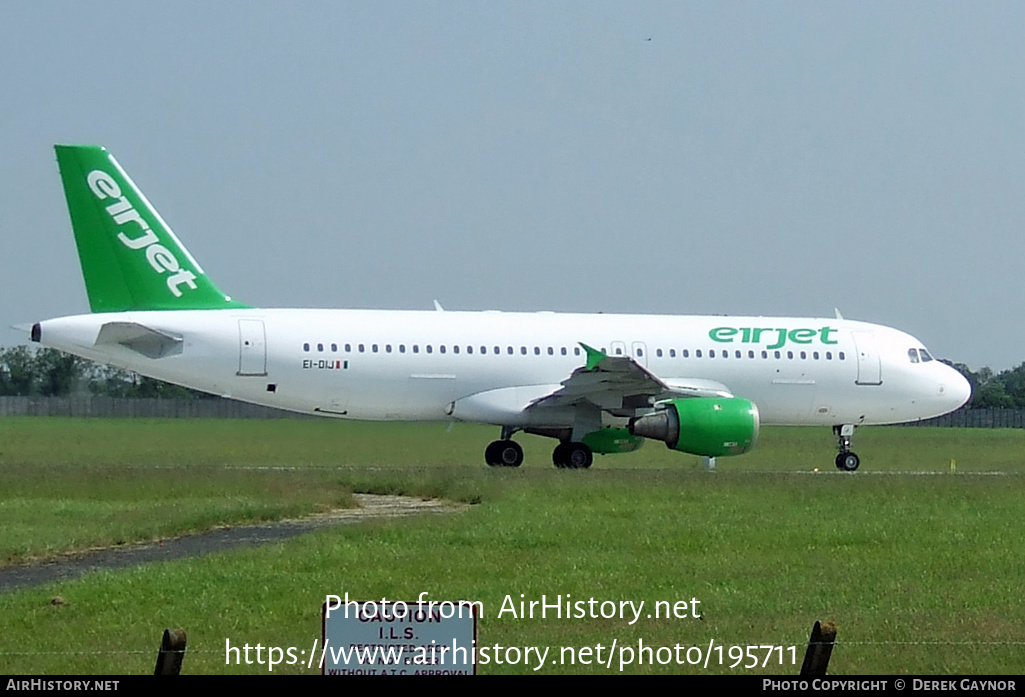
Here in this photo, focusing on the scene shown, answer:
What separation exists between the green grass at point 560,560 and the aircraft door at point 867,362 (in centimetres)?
512

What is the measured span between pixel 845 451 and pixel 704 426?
562 centimetres

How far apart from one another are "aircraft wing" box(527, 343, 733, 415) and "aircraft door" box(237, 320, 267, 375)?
4.75 meters

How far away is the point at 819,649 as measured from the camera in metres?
6.54

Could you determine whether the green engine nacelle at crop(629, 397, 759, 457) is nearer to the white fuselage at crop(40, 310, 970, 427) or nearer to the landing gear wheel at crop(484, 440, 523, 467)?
the white fuselage at crop(40, 310, 970, 427)

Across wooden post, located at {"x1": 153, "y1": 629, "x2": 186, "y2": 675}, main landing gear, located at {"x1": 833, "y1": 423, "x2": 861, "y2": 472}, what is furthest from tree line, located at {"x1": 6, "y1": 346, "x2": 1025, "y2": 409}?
wooden post, located at {"x1": 153, "y1": 629, "x2": 186, "y2": 675}

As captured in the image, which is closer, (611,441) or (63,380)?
(611,441)

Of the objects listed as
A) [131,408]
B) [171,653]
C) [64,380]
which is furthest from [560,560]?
[64,380]

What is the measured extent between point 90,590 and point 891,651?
574 cm

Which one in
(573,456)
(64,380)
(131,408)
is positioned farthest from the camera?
(64,380)

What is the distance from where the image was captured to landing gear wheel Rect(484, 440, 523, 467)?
27.5m

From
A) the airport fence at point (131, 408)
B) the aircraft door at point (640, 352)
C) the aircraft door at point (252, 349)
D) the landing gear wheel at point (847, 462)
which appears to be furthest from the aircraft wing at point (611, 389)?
the airport fence at point (131, 408)

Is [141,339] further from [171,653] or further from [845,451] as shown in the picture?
[171,653]

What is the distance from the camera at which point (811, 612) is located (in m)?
10.7

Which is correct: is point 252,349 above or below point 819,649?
above
